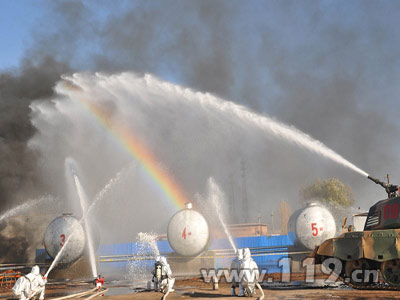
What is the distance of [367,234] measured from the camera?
44.9 ft

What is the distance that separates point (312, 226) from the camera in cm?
2700

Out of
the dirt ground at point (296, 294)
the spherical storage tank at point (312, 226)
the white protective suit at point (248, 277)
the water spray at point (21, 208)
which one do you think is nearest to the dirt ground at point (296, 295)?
Result: the dirt ground at point (296, 294)

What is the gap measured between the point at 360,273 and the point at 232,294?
15.1 feet

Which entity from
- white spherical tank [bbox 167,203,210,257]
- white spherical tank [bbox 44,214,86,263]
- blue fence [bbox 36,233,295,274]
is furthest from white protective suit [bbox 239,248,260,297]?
white spherical tank [bbox 44,214,86,263]

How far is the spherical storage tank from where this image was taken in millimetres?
26875

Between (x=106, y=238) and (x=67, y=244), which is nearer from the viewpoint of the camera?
(x=67, y=244)

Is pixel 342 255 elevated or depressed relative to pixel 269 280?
elevated

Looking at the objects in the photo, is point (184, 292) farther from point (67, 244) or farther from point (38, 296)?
point (67, 244)

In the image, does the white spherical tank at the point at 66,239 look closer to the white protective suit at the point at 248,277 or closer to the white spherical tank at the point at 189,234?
the white spherical tank at the point at 189,234

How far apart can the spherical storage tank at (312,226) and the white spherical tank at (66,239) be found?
14.2m

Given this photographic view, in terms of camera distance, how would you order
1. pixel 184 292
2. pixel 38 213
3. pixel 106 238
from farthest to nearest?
1. pixel 106 238
2. pixel 38 213
3. pixel 184 292

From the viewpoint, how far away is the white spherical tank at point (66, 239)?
27.0 meters

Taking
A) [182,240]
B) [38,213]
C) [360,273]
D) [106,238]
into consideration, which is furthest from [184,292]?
[106,238]

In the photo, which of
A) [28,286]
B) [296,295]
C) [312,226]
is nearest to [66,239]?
[28,286]
